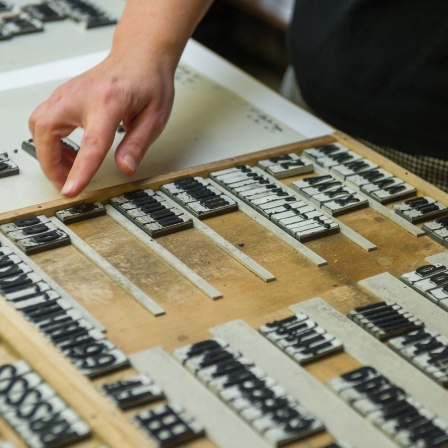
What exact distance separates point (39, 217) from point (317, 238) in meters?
0.47

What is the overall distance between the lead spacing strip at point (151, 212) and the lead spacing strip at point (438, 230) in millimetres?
414

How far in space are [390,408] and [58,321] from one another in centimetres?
47

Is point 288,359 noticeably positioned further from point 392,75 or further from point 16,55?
point 16,55

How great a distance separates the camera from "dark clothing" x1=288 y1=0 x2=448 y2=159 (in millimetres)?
1911

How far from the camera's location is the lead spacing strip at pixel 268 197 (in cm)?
160

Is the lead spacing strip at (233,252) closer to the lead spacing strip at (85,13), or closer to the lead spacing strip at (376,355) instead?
the lead spacing strip at (376,355)

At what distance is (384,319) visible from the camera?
4.50ft

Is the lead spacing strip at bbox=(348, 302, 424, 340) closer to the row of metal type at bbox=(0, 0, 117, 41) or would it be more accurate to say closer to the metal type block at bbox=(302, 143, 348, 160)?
the metal type block at bbox=(302, 143, 348, 160)

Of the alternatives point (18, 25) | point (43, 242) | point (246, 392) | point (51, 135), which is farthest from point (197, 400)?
point (18, 25)

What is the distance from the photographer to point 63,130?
1.67 metres

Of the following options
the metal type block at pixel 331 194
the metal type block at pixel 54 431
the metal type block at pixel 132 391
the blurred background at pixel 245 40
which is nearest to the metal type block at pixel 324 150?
the metal type block at pixel 331 194

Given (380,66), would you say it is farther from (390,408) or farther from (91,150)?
(390,408)

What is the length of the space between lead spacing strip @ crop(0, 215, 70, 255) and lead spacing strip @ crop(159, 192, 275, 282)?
9.1 inches

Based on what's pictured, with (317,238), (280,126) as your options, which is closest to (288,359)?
(317,238)
